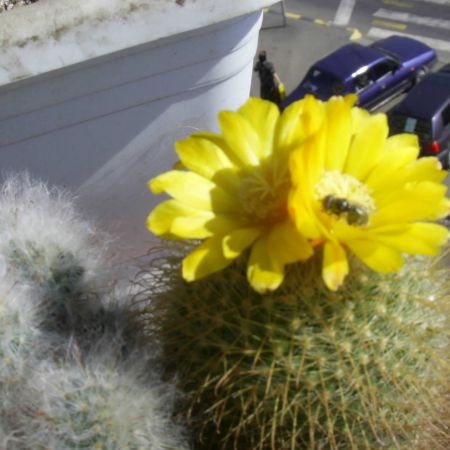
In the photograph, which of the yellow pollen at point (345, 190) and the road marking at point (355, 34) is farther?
the road marking at point (355, 34)

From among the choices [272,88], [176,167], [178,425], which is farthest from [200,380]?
[272,88]

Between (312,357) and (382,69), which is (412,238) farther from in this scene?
(382,69)

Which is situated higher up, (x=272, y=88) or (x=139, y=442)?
(x=139, y=442)

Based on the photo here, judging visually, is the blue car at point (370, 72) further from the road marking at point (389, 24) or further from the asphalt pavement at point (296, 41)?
the road marking at point (389, 24)

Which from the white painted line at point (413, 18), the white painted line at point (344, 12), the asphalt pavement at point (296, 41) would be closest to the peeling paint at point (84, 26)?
the asphalt pavement at point (296, 41)

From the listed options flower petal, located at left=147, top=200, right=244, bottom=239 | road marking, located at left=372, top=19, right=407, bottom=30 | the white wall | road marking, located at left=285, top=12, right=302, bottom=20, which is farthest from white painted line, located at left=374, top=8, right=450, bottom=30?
flower petal, located at left=147, top=200, right=244, bottom=239

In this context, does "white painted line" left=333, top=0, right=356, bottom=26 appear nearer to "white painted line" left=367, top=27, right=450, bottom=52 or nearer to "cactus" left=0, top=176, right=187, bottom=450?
"white painted line" left=367, top=27, right=450, bottom=52

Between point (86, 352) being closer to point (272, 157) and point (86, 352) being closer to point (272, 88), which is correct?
point (272, 157)
